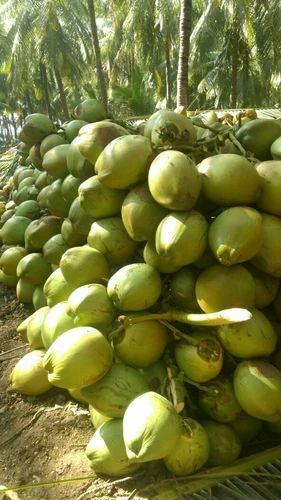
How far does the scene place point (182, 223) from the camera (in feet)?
6.15

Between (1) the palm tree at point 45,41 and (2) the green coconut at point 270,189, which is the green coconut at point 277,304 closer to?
(2) the green coconut at point 270,189

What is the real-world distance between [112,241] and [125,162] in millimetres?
387

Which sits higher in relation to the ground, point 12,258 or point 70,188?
point 70,188

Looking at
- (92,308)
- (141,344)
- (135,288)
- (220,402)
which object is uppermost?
(135,288)

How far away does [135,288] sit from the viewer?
192cm

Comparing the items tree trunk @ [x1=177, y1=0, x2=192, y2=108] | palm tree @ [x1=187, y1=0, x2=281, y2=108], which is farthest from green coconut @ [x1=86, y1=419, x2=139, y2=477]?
palm tree @ [x1=187, y1=0, x2=281, y2=108]

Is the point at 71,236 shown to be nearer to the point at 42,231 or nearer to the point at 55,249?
the point at 55,249

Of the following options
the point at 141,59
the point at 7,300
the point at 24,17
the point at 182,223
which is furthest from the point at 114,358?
the point at 24,17

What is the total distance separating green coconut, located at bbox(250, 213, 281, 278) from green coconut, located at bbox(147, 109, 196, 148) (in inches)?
22.3

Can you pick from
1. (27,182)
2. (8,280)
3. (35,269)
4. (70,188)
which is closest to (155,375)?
(70,188)

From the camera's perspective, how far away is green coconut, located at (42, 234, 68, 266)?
2814mm

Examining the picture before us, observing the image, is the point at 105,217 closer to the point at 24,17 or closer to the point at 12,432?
the point at 12,432

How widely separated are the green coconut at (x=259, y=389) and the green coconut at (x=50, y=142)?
1901mm

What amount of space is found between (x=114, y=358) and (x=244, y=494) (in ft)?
2.41
